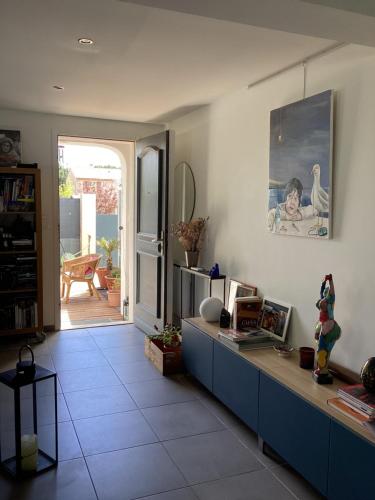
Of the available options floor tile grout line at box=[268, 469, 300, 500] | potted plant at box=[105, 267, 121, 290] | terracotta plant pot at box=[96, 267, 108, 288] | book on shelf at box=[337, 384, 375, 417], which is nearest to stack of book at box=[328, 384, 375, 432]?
book on shelf at box=[337, 384, 375, 417]

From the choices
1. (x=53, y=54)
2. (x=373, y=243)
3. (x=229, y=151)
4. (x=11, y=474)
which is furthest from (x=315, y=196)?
(x=11, y=474)

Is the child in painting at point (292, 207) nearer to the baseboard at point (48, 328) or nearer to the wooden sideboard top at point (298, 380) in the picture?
the wooden sideboard top at point (298, 380)

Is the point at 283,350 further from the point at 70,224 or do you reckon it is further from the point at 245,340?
the point at 70,224

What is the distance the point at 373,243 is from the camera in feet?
7.66

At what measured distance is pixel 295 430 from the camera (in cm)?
219

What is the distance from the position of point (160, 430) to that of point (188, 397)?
51cm

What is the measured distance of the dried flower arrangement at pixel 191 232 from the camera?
4105 millimetres

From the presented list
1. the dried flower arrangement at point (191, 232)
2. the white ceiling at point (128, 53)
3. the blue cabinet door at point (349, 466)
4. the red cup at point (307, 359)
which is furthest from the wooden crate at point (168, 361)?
the white ceiling at point (128, 53)

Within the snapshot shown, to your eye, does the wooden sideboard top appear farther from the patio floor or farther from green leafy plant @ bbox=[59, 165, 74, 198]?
green leafy plant @ bbox=[59, 165, 74, 198]

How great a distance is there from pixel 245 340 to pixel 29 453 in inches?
55.2

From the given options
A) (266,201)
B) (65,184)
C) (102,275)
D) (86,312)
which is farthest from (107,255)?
(266,201)

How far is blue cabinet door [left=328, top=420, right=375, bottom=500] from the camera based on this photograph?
176cm

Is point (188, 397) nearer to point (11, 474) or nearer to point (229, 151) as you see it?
point (11, 474)

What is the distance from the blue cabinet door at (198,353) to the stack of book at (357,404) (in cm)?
118
